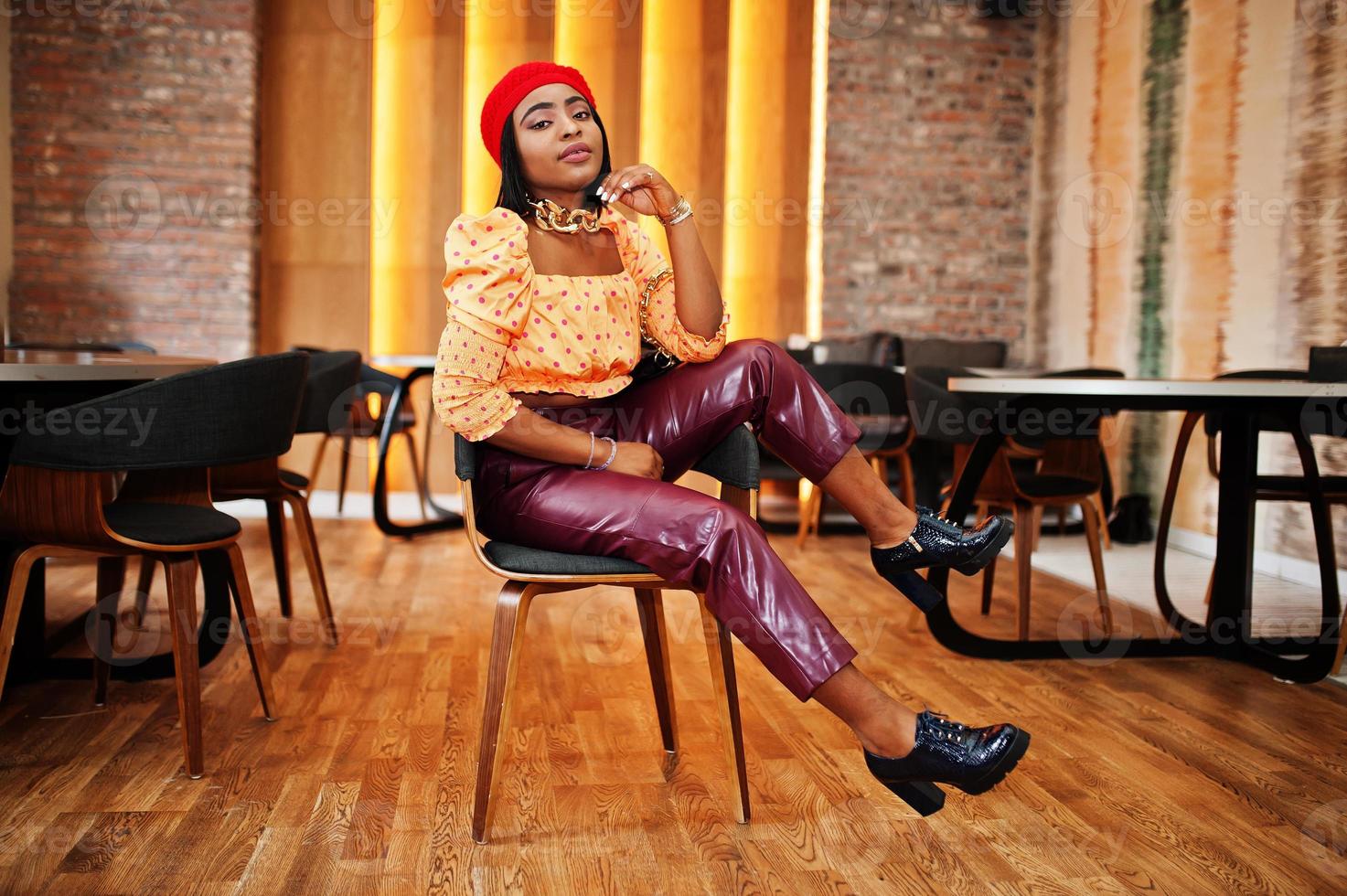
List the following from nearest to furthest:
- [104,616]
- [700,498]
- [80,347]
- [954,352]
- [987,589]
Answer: [700,498] < [104,616] < [987,589] < [80,347] < [954,352]

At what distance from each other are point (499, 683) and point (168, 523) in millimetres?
873

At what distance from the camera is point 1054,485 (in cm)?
334

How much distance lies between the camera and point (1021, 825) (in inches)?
77.4

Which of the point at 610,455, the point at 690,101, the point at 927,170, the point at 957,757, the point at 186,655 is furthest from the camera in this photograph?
the point at 927,170

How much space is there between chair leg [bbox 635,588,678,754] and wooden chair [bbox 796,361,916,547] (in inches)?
82.8

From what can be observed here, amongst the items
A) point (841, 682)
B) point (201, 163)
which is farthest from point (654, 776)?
point (201, 163)

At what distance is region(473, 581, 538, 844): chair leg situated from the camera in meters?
1.82

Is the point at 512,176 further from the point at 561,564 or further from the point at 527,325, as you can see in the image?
the point at 561,564

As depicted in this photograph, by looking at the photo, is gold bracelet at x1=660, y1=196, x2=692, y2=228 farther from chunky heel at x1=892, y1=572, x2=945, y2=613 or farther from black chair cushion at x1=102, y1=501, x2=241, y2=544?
black chair cushion at x1=102, y1=501, x2=241, y2=544

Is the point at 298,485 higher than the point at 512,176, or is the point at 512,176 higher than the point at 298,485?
the point at 512,176

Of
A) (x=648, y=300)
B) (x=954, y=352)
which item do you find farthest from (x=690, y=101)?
(x=648, y=300)

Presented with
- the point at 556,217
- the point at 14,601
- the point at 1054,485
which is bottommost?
the point at 14,601

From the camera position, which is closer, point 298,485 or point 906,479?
point 298,485

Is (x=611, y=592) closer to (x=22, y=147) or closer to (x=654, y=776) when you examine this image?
(x=654, y=776)
